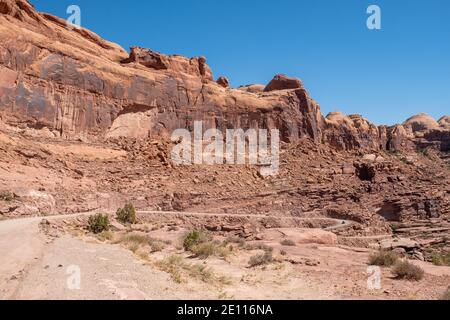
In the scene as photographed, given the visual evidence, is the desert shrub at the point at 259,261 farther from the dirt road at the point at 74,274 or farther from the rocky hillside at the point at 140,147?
the rocky hillside at the point at 140,147

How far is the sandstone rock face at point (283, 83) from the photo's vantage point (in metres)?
63.8

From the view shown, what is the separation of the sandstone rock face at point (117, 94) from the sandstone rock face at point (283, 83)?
0.17 metres

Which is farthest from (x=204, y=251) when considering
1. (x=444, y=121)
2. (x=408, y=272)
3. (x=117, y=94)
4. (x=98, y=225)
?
(x=444, y=121)

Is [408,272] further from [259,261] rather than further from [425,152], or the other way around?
[425,152]

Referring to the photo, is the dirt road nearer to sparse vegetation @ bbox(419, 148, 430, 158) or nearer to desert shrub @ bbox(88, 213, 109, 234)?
desert shrub @ bbox(88, 213, 109, 234)

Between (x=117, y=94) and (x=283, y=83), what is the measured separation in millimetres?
30673

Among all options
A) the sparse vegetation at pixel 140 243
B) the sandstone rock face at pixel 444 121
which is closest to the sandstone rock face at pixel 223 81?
the sparse vegetation at pixel 140 243

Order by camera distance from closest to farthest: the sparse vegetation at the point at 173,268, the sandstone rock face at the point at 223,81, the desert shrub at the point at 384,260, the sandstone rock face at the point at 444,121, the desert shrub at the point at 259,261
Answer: the sparse vegetation at the point at 173,268 < the desert shrub at the point at 259,261 < the desert shrub at the point at 384,260 < the sandstone rock face at the point at 223,81 < the sandstone rock face at the point at 444,121

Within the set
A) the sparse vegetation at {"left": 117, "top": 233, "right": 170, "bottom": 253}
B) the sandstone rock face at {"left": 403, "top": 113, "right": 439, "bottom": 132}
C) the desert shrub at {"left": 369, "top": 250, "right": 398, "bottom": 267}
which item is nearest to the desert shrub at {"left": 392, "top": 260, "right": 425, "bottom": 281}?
the desert shrub at {"left": 369, "top": 250, "right": 398, "bottom": 267}

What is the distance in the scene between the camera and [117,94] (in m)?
44.0

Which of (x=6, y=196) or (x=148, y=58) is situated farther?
(x=148, y=58)

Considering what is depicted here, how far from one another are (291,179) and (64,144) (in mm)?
25469
